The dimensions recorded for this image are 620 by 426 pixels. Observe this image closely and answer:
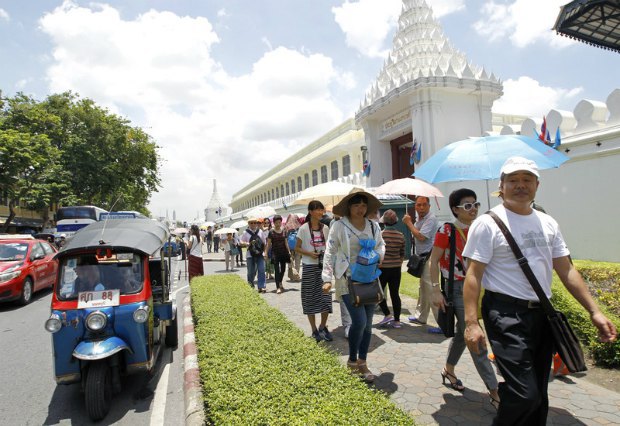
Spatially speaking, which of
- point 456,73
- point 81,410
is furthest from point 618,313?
point 456,73

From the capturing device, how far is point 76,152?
25172 millimetres

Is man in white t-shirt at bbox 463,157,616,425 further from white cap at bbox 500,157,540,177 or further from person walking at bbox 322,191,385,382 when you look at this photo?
person walking at bbox 322,191,385,382

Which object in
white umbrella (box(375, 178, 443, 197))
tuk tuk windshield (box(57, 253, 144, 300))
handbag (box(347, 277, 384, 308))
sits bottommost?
handbag (box(347, 277, 384, 308))

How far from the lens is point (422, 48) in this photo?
15914mm

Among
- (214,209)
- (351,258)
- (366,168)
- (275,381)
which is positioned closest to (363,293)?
(351,258)

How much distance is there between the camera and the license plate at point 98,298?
12.3 feet

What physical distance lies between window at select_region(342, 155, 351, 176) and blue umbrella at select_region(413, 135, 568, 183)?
19077mm

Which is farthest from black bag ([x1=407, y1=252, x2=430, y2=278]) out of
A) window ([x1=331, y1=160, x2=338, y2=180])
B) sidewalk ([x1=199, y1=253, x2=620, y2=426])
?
window ([x1=331, y1=160, x2=338, y2=180])

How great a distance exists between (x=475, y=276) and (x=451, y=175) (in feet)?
6.50

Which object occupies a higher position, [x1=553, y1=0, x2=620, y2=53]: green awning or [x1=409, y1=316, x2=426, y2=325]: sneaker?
[x1=553, y1=0, x2=620, y2=53]: green awning

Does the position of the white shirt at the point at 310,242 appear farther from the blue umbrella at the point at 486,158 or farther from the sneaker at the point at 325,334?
the blue umbrella at the point at 486,158

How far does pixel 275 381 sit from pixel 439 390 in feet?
5.32

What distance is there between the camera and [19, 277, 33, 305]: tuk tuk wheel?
8773mm

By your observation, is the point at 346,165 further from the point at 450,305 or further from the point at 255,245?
the point at 450,305
